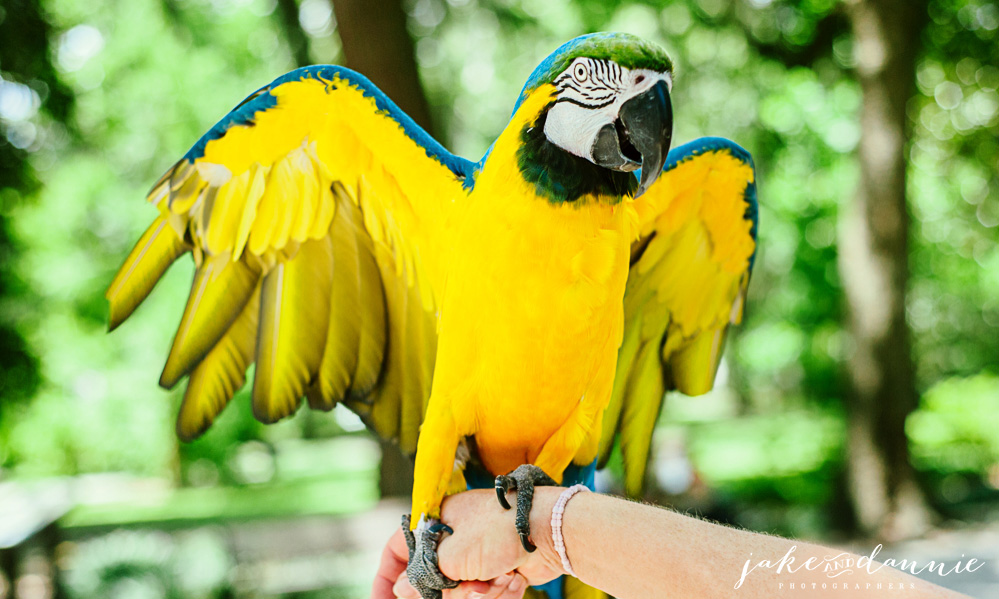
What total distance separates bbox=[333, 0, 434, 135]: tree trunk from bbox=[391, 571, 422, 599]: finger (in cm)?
249

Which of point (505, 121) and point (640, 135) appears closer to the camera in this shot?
point (640, 135)

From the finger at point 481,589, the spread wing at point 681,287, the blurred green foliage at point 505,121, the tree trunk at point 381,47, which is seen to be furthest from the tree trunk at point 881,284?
the finger at point 481,589

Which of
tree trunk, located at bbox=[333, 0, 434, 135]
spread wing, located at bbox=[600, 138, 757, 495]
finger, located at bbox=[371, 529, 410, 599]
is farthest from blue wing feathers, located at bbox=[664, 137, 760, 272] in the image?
tree trunk, located at bbox=[333, 0, 434, 135]

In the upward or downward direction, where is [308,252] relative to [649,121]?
downward

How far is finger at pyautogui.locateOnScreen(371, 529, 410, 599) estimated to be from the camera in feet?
5.50

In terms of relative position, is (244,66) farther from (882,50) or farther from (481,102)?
(882,50)

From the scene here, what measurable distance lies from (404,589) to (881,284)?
5.72 meters

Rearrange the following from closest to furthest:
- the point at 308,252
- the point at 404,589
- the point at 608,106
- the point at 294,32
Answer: the point at 608,106 < the point at 404,589 < the point at 308,252 < the point at 294,32

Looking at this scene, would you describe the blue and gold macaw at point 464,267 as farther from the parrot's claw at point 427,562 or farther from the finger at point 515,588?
A: the finger at point 515,588

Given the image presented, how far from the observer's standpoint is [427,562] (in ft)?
4.89

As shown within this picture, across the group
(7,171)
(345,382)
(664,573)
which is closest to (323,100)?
(345,382)

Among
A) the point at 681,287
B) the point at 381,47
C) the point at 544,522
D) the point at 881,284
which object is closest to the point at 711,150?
the point at 681,287

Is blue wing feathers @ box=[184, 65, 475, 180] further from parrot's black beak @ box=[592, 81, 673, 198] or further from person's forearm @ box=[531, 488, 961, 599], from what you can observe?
person's forearm @ box=[531, 488, 961, 599]

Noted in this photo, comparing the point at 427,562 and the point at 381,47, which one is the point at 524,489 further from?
the point at 381,47
